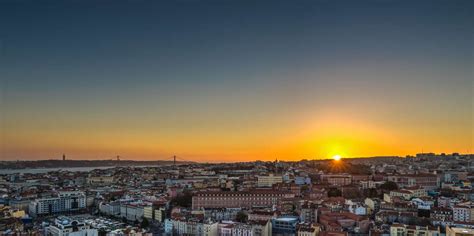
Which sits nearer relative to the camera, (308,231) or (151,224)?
(308,231)

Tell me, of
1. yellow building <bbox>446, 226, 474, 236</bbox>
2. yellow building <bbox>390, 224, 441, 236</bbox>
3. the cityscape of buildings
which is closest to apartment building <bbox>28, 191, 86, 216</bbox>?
the cityscape of buildings

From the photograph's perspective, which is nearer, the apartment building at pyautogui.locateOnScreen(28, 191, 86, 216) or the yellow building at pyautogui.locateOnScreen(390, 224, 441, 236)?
the yellow building at pyautogui.locateOnScreen(390, 224, 441, 236)

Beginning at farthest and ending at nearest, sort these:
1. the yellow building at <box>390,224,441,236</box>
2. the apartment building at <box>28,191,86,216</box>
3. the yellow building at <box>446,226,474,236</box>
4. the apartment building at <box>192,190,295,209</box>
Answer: the apartment building at <box>28,191,86,216</box>
the apartment building at <box>192,190,295,209</box>
the yellow building at <box>390,224,441,236</box>
the yellow building at <box>446,226,474,236</box>

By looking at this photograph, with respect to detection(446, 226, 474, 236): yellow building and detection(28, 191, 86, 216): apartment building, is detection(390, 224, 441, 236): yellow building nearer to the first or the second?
detection(446, 226, 474, 236): yellow building

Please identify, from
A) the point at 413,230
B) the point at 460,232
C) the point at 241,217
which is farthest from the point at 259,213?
the point at 460,232

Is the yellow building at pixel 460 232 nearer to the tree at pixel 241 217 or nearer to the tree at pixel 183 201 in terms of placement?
the tree at pixel 241 217

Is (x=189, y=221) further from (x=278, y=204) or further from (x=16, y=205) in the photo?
(x=16, y=205)

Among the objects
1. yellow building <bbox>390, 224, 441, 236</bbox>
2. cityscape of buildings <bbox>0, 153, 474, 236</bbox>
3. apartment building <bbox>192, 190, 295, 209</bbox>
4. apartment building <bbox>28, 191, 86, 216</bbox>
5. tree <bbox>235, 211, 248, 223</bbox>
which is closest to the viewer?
yellow building <bbox>390, 224, 441, 236</bbox>

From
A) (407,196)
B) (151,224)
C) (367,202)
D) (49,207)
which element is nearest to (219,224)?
(151,224)

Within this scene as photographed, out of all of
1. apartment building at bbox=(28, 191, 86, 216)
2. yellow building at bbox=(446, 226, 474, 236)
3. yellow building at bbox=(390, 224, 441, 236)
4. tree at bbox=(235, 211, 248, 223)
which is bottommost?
apartment building at bbox=(28, 191, 86, 216)

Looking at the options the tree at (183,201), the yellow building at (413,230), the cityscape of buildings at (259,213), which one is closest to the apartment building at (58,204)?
→ the cityscape of buildings at (259,213)

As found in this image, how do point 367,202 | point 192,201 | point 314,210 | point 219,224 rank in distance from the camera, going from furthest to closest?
point 192,201 < point 367,202 < point 314,210 < point 219,224
